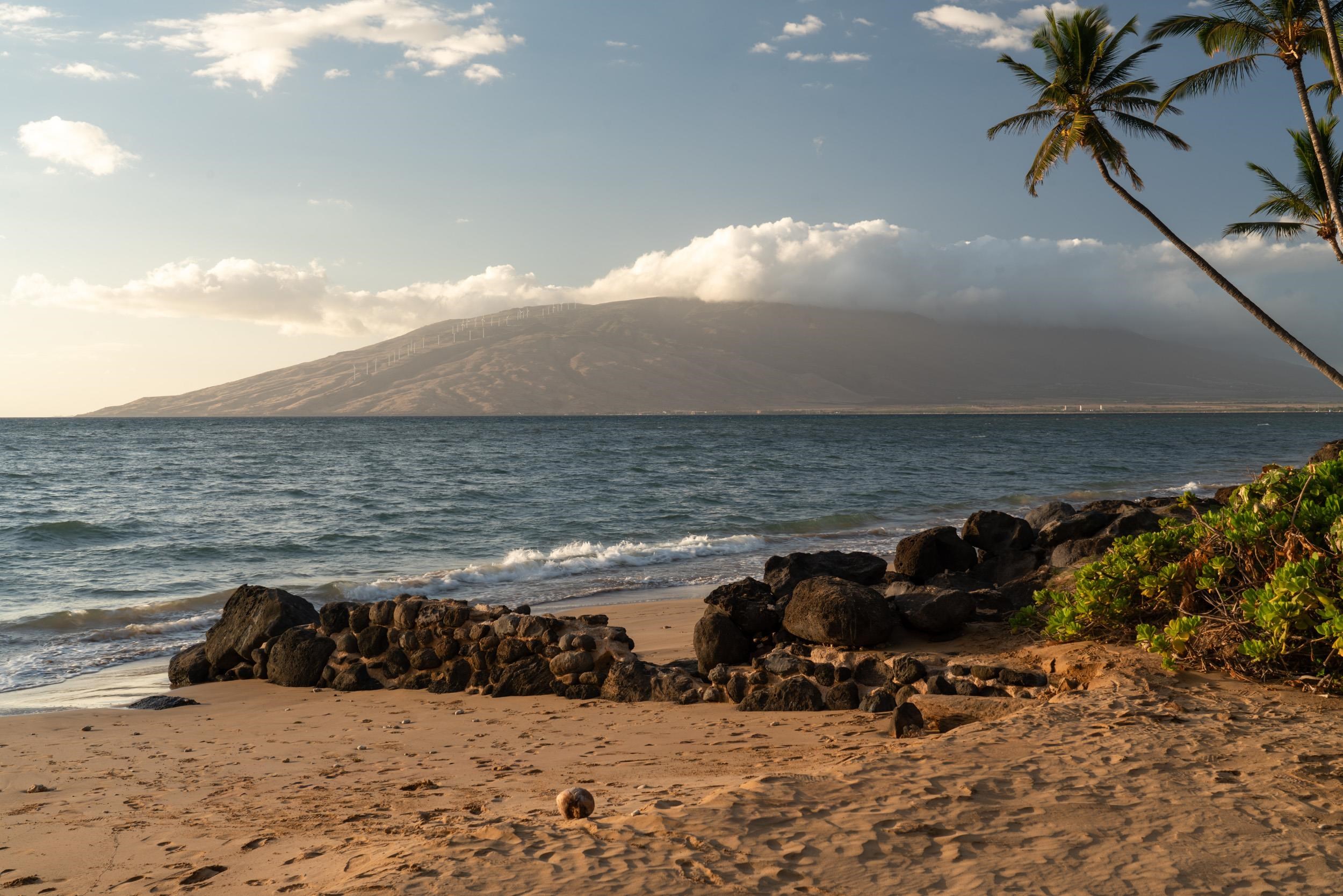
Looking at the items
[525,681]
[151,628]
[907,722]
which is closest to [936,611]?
[907,722]

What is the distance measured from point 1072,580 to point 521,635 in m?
6.22

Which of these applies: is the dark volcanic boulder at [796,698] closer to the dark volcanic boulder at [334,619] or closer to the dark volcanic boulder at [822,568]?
the dark volcanic boulder at [822,568]

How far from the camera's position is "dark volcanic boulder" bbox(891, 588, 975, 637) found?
9086mm

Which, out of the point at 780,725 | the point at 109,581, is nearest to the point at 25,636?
the point at 109,581

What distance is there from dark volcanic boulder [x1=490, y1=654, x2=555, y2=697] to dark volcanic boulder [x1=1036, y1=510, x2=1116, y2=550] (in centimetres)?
816

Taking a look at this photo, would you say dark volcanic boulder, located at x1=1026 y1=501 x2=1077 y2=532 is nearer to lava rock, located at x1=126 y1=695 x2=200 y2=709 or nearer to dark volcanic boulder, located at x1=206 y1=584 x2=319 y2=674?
dark volcanic boulder, located at x1=206 y1=584 x2=319 y2=674

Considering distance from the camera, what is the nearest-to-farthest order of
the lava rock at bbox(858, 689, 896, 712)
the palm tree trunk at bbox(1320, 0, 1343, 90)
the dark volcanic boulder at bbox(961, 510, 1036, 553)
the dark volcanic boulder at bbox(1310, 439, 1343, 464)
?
the lava rock at bbox(858, 689, 896, 712)
the dark volcanic boulder at bbox(961, 510, 1036, 553)
the palm tree trunk at bbox(1320, 0, 1343, 90)
the dark volcanic boulder at bbox(1310, 439, 1343, 464)

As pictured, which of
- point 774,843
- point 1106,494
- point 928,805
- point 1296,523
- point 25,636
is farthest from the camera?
point 1106,494

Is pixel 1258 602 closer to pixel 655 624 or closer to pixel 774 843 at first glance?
pixel 774 843

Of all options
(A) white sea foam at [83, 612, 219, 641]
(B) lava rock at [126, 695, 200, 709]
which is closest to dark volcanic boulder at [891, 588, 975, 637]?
(B) lava rock at [126, 695, 200, 709]

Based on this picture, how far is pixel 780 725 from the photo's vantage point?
7184 millimetres

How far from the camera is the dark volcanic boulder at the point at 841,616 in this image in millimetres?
8789

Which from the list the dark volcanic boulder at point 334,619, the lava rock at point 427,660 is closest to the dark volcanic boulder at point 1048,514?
the lava rock at point 427,660

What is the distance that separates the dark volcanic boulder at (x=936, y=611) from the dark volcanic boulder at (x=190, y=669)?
25.6 feet
